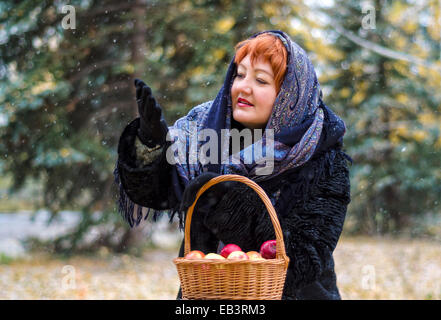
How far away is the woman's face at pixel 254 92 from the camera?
1889 millimetres

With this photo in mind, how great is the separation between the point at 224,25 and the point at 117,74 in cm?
146

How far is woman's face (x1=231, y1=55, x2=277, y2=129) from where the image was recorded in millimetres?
1889

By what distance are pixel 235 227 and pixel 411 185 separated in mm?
6895

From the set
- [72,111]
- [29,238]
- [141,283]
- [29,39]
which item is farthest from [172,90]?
[29,238]

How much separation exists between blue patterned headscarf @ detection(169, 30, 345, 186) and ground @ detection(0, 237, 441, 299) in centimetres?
506

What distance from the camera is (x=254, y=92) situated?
6.20ft

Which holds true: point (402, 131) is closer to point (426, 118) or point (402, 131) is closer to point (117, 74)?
point (426, 118)

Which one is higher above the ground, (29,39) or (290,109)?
(29,39)

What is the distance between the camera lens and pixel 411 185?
8102 mm

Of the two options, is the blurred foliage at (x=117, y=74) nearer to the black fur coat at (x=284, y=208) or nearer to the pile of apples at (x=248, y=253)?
the black fur coat at (x=284, y=208)

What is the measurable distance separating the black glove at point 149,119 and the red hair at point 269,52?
0.44 metres

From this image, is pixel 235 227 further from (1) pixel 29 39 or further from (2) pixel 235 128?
(1) pixel 29 39

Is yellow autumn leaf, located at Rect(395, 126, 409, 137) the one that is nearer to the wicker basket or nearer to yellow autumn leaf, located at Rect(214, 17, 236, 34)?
yellow autumn leaf, located at Rect(214, 17, 236, 34)

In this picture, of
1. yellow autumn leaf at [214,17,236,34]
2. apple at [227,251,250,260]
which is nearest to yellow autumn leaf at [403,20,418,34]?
yellow autumn leaf at [214,17,236,34]
